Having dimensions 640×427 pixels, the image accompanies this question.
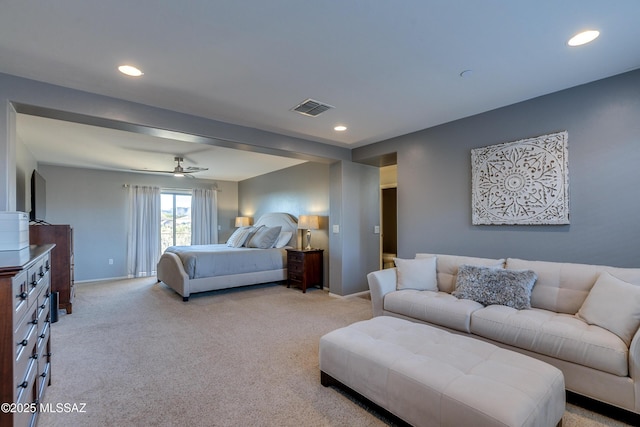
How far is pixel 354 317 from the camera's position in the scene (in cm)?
383

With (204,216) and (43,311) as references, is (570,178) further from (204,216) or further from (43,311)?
(204,216)

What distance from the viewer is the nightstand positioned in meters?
5.22

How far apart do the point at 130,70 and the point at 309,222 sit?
3586mm

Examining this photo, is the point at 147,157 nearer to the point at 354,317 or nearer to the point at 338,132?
the point at 338,132

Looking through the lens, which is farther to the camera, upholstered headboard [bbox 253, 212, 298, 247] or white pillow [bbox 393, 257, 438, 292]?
upholstered headboard [bbox 253, 212, 298, 247]

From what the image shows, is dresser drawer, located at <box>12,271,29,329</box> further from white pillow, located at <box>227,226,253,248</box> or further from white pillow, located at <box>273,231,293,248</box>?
white pillow, located at <box>227,226,253,248</box>

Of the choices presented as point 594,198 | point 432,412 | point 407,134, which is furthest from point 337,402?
point 407,134

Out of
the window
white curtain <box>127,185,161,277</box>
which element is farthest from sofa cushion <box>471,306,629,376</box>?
the window

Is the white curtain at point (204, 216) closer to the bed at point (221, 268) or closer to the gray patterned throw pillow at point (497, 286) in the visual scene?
the bed at point (221, 268)

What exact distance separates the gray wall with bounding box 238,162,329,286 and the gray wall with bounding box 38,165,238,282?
241cm

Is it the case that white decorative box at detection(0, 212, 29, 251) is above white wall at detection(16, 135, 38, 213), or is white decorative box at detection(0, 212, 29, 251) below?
below

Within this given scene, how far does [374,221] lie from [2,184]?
461 centimetres

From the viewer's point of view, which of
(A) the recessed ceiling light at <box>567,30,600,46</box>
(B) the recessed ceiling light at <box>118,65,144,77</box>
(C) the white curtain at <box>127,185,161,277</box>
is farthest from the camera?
(C) the white curtain at <box>127,185,161,277</box>

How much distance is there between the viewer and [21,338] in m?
1.40
